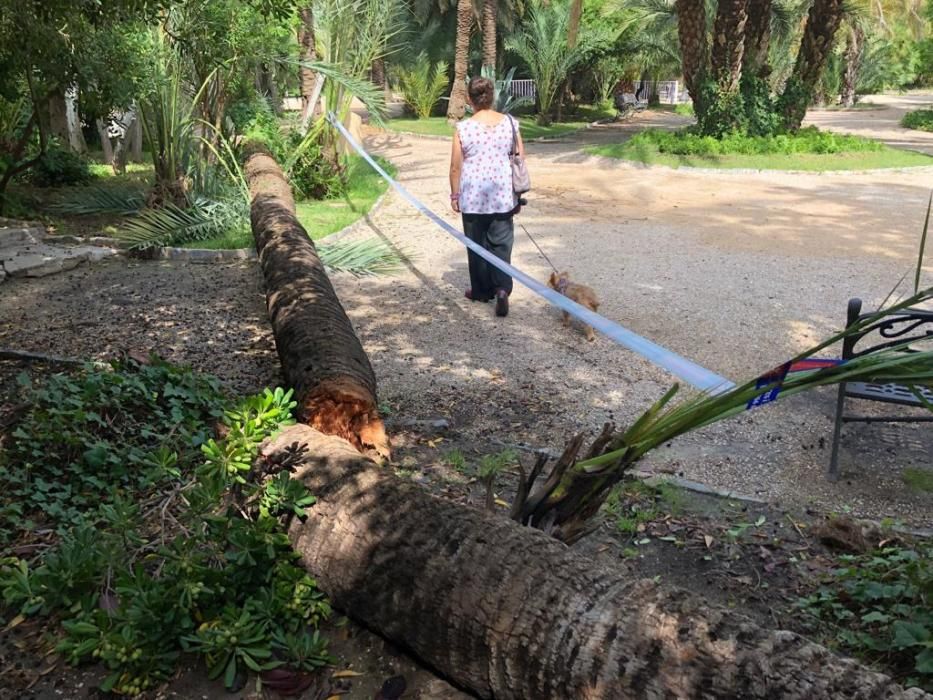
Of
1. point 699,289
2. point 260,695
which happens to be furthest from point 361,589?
point 699,289

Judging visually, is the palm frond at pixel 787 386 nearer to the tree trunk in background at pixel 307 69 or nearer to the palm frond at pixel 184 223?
the palm frond at pixel 184 223

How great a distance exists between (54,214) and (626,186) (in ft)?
29.0

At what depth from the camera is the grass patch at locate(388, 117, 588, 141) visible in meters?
24.6

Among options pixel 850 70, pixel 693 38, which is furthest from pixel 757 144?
pixel 850 70

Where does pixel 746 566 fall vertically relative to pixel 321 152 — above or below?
below

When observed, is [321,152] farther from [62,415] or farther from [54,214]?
[62,415]

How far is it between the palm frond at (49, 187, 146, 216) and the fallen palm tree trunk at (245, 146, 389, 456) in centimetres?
482

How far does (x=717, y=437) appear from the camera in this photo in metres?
4.70

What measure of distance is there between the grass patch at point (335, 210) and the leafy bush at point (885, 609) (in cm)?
736

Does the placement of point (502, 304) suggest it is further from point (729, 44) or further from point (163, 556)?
point (729, 44)

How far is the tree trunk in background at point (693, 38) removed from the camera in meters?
17.6

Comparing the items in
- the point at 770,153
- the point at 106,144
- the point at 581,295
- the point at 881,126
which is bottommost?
the point at 581,295

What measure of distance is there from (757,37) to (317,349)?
1660cm

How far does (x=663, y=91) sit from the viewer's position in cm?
4547
